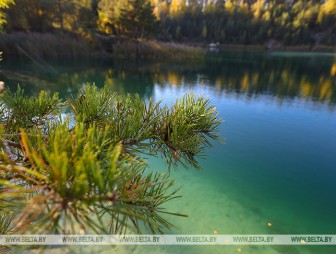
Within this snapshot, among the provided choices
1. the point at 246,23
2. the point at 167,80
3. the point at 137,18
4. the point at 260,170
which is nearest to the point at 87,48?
the point at 137,18

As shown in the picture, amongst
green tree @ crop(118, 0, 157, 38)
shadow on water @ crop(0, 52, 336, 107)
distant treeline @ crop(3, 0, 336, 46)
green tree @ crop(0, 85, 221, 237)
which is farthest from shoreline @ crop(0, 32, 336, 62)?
green tree @ crop(0, 85, 221, 237)

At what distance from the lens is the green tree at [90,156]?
55 centimetres

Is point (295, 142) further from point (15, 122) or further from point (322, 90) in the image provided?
point (322, 90)

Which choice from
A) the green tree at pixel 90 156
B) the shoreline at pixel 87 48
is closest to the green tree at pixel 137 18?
the shoreline at pixel 87 48

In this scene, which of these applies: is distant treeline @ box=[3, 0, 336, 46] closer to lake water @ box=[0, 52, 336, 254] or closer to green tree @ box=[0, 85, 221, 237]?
lake water @ box=[0, 52, 336, 254]

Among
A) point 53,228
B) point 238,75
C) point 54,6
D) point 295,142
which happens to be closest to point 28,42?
point 54,6

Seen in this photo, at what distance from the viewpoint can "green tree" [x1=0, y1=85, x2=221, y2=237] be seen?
0.55m

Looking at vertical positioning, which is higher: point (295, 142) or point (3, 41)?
point (3, 41)

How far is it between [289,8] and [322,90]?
88081 millimetres

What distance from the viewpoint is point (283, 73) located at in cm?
2411

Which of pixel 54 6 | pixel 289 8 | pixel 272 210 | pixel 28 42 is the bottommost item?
pixel 272 210

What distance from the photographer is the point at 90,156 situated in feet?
1.73

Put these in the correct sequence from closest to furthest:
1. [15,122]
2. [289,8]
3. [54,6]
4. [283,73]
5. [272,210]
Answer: [15,122] < [272,210] < [283,73] < [54,6] < [289,8]

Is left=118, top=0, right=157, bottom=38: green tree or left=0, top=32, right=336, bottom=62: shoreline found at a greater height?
left=118, top=0, right=157, bottom=38: green tree
